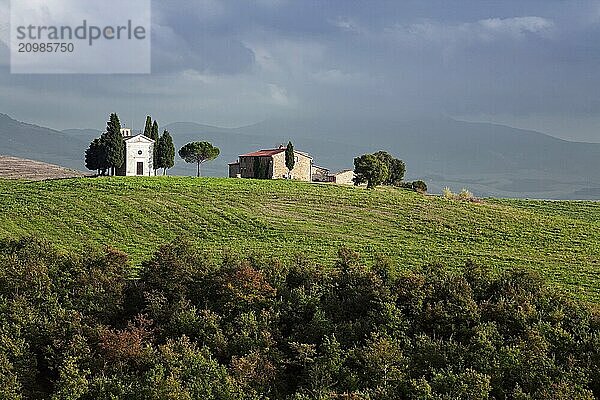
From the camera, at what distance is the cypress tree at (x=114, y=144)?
44.2m

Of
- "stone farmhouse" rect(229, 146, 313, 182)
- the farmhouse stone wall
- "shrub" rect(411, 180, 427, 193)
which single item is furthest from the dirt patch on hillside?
"shrub" rect(411, 180, 427, 193)

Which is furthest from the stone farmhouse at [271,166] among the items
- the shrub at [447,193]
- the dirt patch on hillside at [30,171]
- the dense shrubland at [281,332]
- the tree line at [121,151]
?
the dense shrubland at [281,332]

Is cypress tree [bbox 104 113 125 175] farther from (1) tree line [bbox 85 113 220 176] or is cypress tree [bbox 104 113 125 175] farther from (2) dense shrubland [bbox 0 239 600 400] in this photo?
(2) dense shrubland [bbox 0 239 600 400]

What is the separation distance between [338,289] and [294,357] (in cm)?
237

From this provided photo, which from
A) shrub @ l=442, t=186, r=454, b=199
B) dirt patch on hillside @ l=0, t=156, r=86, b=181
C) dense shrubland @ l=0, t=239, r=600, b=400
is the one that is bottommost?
dense shrubland @ l=0, t=239, r=600, b=400

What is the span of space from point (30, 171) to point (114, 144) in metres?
11.1

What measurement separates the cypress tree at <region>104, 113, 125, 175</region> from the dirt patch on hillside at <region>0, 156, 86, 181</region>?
3109mm

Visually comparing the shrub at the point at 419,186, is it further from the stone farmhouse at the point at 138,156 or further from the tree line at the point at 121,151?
the stone farmhouse at the point at 138,156

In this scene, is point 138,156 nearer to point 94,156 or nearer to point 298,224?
point 94,156

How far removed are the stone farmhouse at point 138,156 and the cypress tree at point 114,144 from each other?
51 centimetres

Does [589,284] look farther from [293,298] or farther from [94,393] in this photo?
[94,393]

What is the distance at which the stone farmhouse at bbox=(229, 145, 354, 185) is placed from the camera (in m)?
50.4

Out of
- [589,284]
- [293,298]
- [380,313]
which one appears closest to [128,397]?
[293,298]

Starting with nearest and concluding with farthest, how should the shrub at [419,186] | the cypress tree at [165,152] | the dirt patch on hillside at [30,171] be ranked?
the dirt patch on hillside at [30,171] → the cypress tree at [165,152] → the shrub at [419,186]
